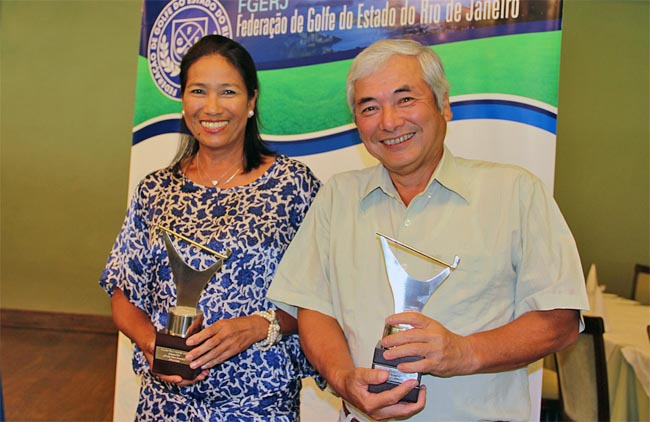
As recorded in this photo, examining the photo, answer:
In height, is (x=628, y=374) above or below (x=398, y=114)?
below

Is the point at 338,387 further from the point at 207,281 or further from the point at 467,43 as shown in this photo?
the point at 467,43

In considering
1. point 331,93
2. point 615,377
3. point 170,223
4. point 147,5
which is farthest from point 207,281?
point 615,377

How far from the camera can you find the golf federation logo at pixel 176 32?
2705mm

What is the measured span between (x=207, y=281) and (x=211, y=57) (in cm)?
65

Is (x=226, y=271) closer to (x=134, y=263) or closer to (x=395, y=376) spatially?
(x=134, y=263)

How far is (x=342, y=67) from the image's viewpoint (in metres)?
2.58

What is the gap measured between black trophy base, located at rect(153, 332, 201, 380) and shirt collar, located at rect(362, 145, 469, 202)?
0.58m

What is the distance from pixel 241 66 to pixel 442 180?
2.24 ft

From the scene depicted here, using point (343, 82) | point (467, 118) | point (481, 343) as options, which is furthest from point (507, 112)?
point (481, 343)

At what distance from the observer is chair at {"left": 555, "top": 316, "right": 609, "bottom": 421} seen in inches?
117

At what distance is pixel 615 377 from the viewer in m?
3.14

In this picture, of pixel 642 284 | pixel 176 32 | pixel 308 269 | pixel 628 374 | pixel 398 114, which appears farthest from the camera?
pixel 642 284

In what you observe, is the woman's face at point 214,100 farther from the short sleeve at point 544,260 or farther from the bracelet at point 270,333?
the short sleeve at point 544,260

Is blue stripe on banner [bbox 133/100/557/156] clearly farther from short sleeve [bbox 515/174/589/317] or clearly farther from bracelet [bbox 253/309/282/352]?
bracelet [bbox 253/309/282/352]
